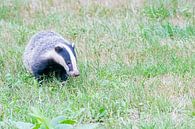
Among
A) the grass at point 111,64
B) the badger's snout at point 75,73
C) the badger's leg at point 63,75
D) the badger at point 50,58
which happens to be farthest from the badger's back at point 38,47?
the badger's snout at point 75,73

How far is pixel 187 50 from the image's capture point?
24.1ft

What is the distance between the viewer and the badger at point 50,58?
6.39 meters

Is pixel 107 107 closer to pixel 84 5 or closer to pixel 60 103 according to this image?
pixel 60 103

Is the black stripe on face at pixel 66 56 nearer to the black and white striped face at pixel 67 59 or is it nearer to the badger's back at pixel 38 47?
the black and white striped face at pixel 67 59

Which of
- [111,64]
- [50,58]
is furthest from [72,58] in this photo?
[111,64]

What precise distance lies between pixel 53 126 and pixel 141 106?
163 centimetres

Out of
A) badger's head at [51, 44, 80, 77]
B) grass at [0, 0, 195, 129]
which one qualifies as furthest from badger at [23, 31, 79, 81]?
grass at [0, 0, 195, 129]

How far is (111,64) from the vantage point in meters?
6.98

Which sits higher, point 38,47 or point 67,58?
point 38,47

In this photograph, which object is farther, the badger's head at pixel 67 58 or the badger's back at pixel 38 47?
the badger's back at pixel 38 47

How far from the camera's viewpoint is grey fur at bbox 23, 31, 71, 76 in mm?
6684

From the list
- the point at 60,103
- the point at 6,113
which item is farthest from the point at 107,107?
the point at 6,113

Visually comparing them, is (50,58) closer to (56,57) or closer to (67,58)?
(56,57)

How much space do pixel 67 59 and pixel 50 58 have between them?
10.4 inches
